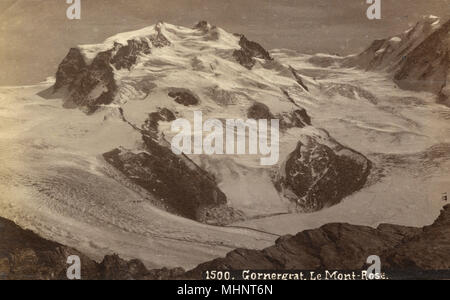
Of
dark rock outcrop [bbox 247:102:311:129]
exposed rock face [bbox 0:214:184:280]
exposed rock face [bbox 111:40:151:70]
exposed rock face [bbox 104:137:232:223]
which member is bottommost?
exposed rock face [bbox 0:214:184:280]

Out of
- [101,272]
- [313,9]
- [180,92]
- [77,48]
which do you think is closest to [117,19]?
[77,48]

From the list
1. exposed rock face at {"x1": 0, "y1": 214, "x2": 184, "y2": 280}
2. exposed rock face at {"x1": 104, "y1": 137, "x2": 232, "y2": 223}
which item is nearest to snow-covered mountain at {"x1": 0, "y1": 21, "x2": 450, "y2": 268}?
exposed rock face at {"x1": 104, "y1": 137, "x2": 232, "y2": 223}

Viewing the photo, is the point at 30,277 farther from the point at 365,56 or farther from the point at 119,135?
the point at 365,56

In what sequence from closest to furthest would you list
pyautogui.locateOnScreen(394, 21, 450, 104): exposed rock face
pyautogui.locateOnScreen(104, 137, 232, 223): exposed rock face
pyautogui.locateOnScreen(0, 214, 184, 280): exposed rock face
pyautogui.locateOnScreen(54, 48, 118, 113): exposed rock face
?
pyautogui.locateOnScreen(0, 214, 184, 280): exposed rock face
pyautogui.locateOnScreen(104, 137, 232, 223): exposed rock face
pyautogui.locateOnScreen(394, 21, 450, 104): exposed rock face
pyautogui.locateOnScreen(54, 48, 118, 113): exposed rock face

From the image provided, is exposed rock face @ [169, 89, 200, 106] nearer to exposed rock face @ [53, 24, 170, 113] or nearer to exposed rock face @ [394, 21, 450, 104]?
exposed rock face @ [53, 24, 170, 113]

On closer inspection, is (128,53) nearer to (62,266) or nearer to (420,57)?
(62,266)

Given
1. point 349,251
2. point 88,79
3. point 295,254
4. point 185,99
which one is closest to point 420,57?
point 349,251
